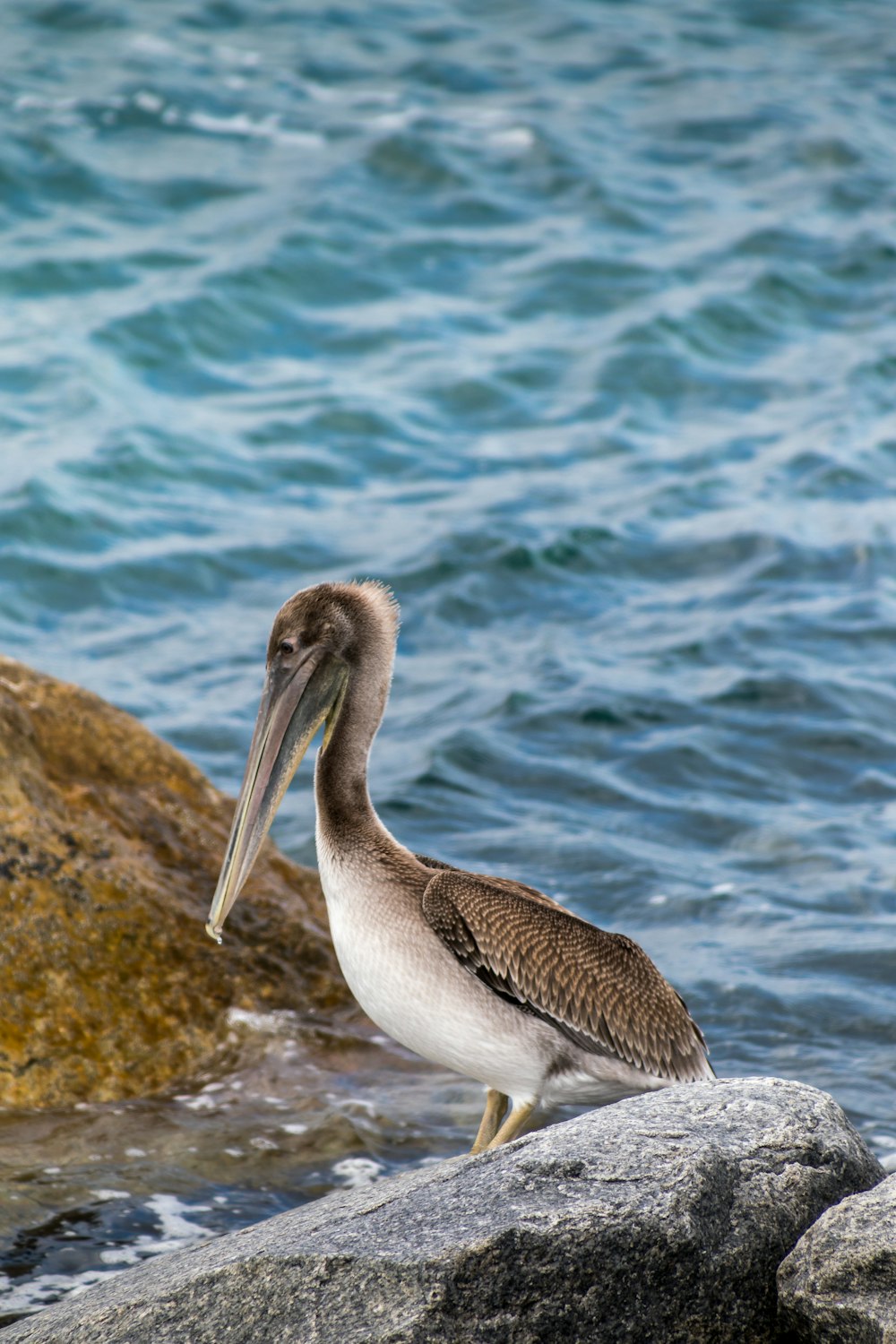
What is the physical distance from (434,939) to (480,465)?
29.8 ft

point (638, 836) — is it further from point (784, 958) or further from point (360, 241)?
point (360, 241)

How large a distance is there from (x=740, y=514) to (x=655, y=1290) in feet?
30.9

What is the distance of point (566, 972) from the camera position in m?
4.74

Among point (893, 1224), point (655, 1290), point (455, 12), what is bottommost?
point (655, 1290)

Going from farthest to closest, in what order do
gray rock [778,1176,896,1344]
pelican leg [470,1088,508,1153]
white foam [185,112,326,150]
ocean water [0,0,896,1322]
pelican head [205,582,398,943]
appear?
1. white foam [185,112,326,150]
2. ocean water [0,0,896,1322]
3. pelican head [205,582,398,943]
4. pelican leg [470,1088,508,1153]
5. gray rock [778,1176,896,1344]

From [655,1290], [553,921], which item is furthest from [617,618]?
[655,1290]

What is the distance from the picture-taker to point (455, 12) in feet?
72.8

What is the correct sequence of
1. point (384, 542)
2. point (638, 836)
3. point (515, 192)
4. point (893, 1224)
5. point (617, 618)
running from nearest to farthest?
1. point (893, 1224)
2. point (638, 836)
3. point (617, 618)
4. point (384, 542)
5. point (515, 192)

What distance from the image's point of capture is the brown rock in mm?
5488

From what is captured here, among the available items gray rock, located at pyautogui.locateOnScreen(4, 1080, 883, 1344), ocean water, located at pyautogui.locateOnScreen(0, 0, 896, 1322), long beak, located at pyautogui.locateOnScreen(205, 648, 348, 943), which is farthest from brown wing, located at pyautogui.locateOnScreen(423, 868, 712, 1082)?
ocean water, located at pyautogui.locateOnScreen(0, 0, 896, 1322)

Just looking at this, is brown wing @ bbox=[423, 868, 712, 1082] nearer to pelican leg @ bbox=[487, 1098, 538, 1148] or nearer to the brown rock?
pelican leg @ bbox=[487, 1098, 538, 1148]

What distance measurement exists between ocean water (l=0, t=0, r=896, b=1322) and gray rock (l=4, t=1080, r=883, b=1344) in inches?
44.8

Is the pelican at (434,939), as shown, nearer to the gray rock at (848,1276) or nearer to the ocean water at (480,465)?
the ocean water at (480,465)

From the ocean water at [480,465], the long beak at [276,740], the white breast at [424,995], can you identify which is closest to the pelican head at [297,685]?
the long beak at [276,740]
